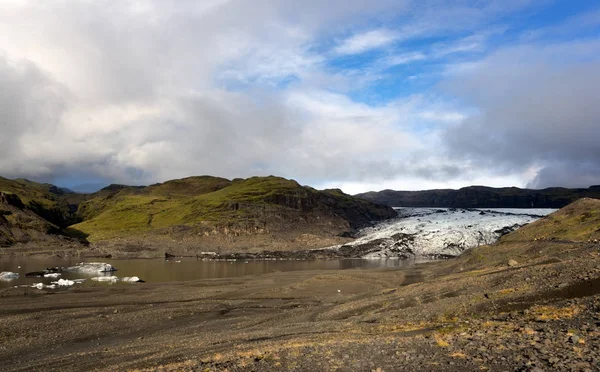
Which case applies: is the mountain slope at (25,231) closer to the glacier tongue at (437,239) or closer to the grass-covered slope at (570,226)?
the glacier tongue at (437,239)

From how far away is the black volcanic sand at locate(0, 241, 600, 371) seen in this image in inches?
635

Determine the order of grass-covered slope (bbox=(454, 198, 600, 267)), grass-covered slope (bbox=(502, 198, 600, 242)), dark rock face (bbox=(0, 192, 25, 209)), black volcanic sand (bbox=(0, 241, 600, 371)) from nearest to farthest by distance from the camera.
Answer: black volcanic sand (bbox=(0, 241, 600, 371)) → grass-covered slope (bbox=(454, 198, 600, 267)) → grass-covered slope (bbox=(502, 198, 600, 242)) → dark rock face (bbox=(0, 192, 25, 209))

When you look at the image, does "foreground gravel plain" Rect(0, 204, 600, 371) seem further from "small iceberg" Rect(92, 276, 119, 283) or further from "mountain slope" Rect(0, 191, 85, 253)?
"mountain slope" Rect(0, 191, 85, 253)

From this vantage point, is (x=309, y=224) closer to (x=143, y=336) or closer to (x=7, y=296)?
(x=7, y=296)

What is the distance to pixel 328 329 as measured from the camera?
26.2 meters

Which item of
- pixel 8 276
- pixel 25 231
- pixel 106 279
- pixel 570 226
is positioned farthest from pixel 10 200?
pixel 570 226

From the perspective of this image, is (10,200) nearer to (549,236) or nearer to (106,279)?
(106,279)

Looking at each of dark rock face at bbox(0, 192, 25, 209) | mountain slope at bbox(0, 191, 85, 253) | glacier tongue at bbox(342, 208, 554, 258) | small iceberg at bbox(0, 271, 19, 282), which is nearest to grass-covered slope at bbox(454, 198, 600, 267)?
glacier tongue at bbox(342, 208, 554, 258)

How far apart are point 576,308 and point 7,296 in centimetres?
5863

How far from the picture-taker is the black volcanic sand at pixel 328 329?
1612cm

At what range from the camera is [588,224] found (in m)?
71.5

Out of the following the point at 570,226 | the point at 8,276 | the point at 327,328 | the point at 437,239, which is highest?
the point at 570,226

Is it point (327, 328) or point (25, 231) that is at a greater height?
point (25, 231)

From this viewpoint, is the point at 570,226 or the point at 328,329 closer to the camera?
the point at 328,329
